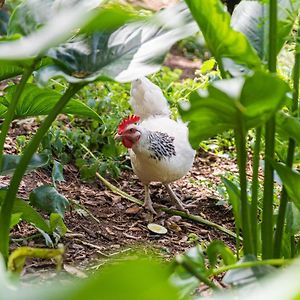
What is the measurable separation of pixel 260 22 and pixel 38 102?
2.17ft

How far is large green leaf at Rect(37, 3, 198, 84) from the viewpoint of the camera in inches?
51.9

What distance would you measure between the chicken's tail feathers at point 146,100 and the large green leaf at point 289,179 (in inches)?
59.4

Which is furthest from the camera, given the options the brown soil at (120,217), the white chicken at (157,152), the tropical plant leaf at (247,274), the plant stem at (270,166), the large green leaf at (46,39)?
the white chicken at (157,152)

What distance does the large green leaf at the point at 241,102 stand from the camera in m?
1.08

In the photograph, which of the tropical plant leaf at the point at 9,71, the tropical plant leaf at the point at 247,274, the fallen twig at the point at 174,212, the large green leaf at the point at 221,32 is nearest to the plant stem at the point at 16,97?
the tropical plant leaf at the point at 9,71

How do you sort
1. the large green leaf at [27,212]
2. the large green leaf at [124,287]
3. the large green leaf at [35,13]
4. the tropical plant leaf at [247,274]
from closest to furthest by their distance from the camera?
the large green leaf at [124,287], the tropical plant leaf at [247,274], the large green leaf at [35,13], the large green leaf at [27,212]

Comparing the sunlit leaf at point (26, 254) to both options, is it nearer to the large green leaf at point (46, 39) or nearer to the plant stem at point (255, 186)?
the large green leaf at point (46, 39)

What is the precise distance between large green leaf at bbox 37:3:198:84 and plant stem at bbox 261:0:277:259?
0.15m

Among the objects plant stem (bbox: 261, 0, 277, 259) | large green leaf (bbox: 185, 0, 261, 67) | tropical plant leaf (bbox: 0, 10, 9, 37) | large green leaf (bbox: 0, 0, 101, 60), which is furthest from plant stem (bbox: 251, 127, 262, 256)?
tropical plant leaf (bbox: 0, 10, 9, 37)

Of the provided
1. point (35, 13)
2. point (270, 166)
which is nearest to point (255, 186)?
point (270, 166)

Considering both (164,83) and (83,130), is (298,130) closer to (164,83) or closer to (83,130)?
(83,130)

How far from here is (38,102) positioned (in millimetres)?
1843

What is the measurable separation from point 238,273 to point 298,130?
0.30 metres

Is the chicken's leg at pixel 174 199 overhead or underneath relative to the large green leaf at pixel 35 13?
underneath
